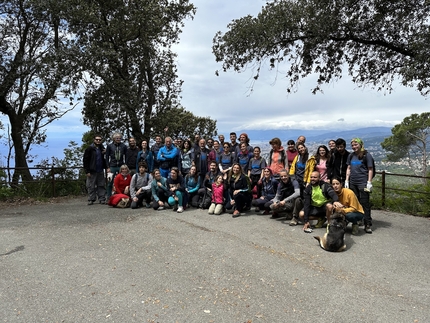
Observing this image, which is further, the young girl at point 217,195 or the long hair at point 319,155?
the young girl at point 217,195

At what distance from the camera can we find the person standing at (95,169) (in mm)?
9156

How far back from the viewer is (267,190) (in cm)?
782

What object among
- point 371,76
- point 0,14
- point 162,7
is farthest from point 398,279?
point 0,14

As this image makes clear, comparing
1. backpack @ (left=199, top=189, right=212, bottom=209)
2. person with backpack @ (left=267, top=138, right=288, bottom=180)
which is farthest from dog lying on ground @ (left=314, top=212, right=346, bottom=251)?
backpack @ (left=199, top=189, right=212, bottom=209)

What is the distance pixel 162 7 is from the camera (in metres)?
11.9

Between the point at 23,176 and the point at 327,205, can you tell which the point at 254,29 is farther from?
the point at 23,176

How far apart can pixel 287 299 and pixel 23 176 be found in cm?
1112

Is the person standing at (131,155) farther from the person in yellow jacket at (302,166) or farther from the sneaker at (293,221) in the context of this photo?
the sneaker at (293,221)

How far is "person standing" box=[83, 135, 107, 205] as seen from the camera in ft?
30.0

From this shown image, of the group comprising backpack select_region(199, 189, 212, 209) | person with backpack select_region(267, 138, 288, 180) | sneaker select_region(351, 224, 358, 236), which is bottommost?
sneaker select_region(351, 224, 358, 236)

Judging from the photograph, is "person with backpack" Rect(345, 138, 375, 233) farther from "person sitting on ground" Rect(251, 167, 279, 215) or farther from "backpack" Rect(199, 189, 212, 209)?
"backpack" Rect(199, 189, 212, 209)

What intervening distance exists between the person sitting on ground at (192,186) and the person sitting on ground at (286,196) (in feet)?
7.29

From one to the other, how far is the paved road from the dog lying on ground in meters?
0.15

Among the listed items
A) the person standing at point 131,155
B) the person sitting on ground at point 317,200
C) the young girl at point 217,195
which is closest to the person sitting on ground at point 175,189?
the young girl at point 217,195
